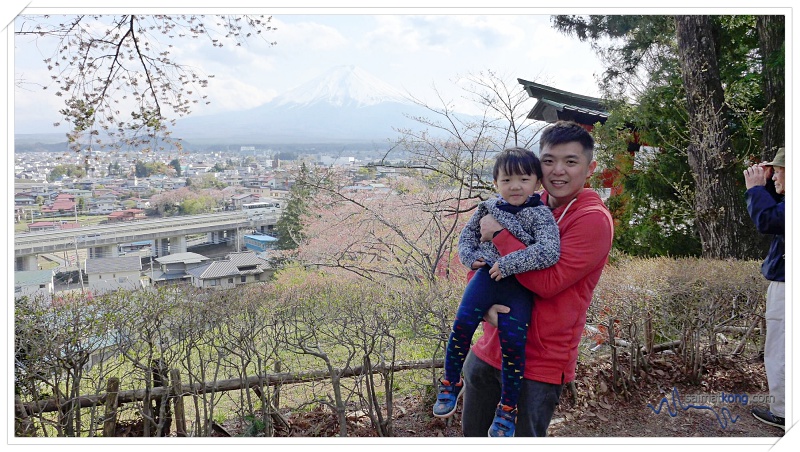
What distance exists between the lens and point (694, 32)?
4.05 meters

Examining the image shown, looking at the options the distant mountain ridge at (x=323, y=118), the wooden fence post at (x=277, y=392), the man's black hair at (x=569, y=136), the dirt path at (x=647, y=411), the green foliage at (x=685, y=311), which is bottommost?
the dirt path at (x=647, y=411)

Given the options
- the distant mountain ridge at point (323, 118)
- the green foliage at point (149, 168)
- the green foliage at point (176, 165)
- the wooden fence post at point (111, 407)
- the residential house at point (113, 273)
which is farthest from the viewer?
the distant mountain ridge at point (323, 118)

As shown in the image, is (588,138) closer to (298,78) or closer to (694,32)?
(298,78)

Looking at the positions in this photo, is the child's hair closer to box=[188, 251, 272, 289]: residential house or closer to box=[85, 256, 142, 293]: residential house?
box=[188, 251, 272, 289]: residential house

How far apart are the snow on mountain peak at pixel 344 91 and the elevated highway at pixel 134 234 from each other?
0.87m

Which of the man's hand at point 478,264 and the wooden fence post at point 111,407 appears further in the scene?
the wooden fence post at point 111,407

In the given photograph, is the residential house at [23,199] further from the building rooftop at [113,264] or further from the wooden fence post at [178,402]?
the wooden fence post at [178,402]

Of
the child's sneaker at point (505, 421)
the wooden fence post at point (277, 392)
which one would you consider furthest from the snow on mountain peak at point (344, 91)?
the child's sneaker at point (505, 421)

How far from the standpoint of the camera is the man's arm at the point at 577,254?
1.50 m

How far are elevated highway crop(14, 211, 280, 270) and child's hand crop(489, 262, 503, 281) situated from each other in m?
2.45

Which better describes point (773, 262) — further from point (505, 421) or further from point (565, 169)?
point (505, 421)

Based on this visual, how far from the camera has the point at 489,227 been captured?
65.6 inches

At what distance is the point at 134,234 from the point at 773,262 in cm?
337
